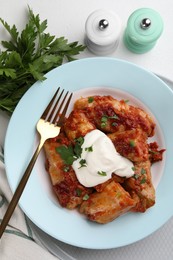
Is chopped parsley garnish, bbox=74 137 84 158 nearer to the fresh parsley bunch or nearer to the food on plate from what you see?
the food on plate

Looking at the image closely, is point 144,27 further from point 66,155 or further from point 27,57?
point 66,155

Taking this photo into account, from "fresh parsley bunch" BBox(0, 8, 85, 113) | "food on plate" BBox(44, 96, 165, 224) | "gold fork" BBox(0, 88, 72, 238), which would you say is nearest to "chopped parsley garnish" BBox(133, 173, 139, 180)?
"food on plate" BBox(44, 96, 165, 224)

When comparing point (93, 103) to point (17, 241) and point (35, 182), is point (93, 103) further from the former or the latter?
point (17, 241)

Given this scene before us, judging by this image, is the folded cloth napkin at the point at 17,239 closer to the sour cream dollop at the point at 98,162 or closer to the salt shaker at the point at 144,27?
the sour cream dollop at the point at 98,162

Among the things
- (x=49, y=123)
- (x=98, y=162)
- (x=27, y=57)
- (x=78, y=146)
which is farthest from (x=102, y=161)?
(x=27, y=57)

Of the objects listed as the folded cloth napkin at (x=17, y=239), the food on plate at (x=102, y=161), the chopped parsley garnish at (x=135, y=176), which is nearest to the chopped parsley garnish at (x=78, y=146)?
the food on plate at (x=102, y=161)

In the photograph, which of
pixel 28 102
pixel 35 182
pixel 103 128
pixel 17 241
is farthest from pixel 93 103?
pixel 17 241
